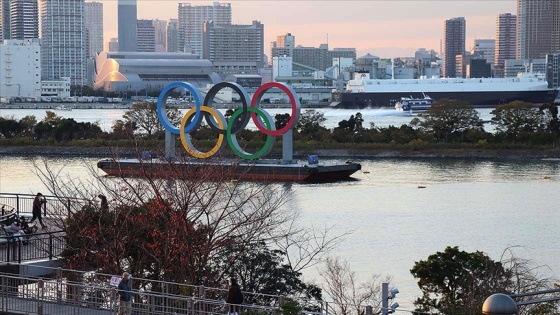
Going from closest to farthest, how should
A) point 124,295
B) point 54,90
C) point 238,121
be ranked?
point 124,295 < point 238,121 < point 54,90

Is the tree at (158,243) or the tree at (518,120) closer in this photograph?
the tree at (158,243)

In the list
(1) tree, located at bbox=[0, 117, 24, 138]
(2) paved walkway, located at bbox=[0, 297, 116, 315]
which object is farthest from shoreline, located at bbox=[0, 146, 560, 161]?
(2) paved walkway, located at bbox=[0, 297, 116, 315]

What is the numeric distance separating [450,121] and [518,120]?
284cm

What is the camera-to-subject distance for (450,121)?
48.1 metres

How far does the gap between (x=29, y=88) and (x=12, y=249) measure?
384ft

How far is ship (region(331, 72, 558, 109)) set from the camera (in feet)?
313

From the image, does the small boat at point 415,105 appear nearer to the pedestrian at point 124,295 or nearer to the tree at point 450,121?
the tree at point 450,121

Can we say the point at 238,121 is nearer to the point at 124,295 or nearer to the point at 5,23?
the point at 124,295

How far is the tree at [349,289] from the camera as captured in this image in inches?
497

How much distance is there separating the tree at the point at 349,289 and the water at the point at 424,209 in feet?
0.98

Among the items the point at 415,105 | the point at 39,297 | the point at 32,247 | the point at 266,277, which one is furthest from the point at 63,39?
the point at 39,297

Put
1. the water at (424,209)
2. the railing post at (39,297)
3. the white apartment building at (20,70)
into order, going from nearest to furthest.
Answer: the railing post at (39,297)
the water at (424,209)
the white apartment building at (20,70)

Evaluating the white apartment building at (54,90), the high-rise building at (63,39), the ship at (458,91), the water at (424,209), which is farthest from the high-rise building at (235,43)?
the water at (424,209)

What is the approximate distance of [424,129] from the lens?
49094 millimetres
